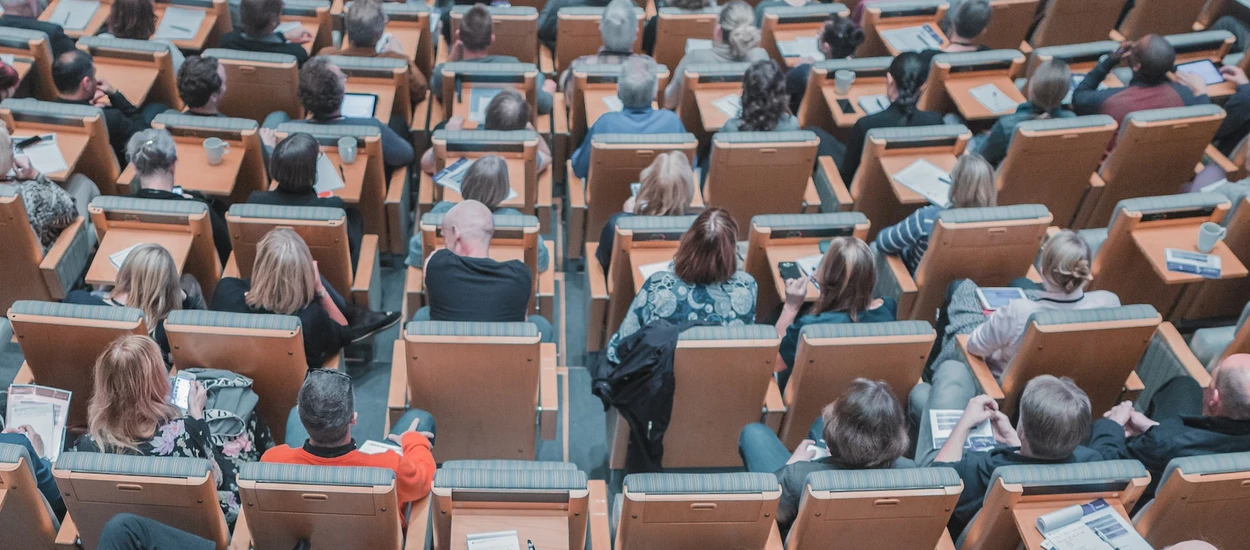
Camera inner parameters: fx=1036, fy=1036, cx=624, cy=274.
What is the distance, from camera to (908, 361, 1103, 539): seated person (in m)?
3.20

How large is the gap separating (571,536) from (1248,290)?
12.0 ft

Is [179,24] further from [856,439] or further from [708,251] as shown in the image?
[856,439]

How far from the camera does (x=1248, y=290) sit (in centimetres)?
489

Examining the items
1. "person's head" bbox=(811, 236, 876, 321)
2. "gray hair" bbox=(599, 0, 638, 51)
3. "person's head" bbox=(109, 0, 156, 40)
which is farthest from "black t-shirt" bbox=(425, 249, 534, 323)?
"person's head" bbox=(109, 0, 156, 40)

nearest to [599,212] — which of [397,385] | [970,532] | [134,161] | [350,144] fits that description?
[350,144]

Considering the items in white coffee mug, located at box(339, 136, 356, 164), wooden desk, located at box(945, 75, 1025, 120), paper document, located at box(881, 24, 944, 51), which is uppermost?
white coffee mug, located at box(339, 136, 356, 164)

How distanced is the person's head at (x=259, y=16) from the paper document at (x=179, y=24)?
0.50m

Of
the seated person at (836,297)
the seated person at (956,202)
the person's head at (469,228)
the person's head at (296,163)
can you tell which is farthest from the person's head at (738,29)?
the person's head at (296,163)

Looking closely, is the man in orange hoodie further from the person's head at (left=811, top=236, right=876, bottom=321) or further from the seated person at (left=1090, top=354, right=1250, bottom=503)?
the seated person at (left=1090, top=354, right=1250, bottom=503)

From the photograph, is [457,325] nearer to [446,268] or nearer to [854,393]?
[446,268]

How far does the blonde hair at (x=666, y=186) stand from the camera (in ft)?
14.7

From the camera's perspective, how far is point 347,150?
480cm

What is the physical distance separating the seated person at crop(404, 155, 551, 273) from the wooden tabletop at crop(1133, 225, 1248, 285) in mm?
2567

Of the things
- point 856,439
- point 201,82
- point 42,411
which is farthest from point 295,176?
point 856,439
